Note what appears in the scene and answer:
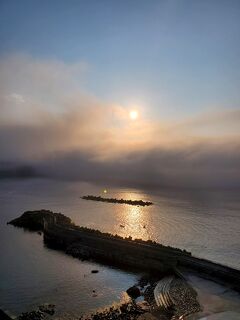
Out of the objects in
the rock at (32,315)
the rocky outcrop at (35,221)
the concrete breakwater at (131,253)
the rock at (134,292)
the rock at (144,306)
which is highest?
the rocky outcrop at (35,221)

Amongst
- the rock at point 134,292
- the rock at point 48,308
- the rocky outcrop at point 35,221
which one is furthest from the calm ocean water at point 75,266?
the rocky outcrop at point 35,221

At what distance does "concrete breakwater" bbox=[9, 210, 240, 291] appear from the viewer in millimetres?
51281

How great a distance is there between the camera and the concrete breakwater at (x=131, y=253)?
5128cm

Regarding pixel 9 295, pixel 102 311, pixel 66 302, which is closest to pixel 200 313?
pixel 102 311

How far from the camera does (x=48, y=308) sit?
41094mm

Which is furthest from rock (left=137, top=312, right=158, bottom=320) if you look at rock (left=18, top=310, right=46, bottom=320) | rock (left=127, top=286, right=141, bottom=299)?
rock (left=18, top=310, right=46, bottom=320)

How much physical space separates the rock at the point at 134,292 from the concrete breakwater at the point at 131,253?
30.6ft

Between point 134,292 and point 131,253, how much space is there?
15899 millimetres

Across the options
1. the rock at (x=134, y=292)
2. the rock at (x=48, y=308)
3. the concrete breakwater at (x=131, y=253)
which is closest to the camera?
the rock at (x=48, y=308)

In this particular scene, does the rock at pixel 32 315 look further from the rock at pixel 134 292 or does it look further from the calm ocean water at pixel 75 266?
the rock at pixel 134 292

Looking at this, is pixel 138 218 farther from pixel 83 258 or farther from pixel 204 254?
pixel 83 258

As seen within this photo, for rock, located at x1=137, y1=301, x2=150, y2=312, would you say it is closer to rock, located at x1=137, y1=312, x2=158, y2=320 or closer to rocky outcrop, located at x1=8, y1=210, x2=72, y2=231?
rock, located at x1=137, y1=312, x2=158, y2=320

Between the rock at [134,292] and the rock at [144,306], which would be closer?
the rock at [144,306]

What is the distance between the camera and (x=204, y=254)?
73938mm
